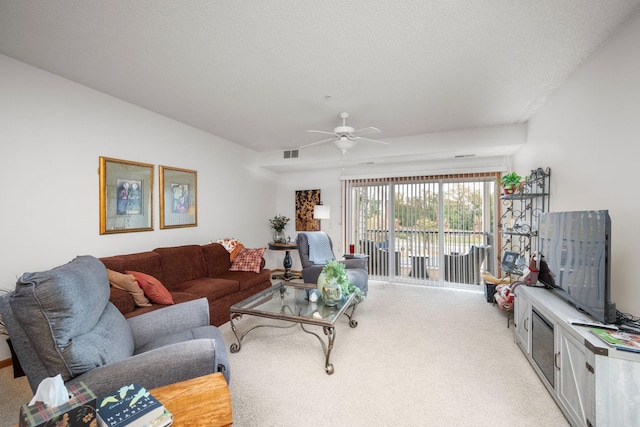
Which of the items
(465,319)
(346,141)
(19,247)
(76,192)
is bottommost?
(465,319)

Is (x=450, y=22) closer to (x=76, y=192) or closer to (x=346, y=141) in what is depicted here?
(x=346, y=141)

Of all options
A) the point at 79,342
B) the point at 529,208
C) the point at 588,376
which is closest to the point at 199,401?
the point at 79,342

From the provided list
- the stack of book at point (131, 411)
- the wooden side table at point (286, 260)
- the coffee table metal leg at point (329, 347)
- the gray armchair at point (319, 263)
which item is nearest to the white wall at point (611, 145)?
the coffee table metal leg at point (329, 347)

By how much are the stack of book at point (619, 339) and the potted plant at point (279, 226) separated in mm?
4802

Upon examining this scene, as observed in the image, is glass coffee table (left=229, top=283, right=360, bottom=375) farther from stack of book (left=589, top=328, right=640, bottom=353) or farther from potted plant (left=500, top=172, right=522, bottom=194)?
potted plant (left=500, top=172, right=522, bottom=194)

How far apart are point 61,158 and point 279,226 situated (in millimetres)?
3682

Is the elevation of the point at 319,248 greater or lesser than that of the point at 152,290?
greater

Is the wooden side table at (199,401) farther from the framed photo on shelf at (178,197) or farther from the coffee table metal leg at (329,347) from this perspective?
the framed photo on shelf at (178,197)

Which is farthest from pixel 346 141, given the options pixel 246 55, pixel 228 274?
pixel 228 274

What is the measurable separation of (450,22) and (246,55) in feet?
5.02

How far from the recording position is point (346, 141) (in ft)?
10.6

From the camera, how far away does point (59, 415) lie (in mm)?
861

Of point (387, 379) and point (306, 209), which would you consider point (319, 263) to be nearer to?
point (306, 209)

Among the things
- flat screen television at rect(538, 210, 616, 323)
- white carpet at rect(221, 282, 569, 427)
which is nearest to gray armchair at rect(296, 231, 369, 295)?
white carpet at rect(221, 282, 569, 427)
